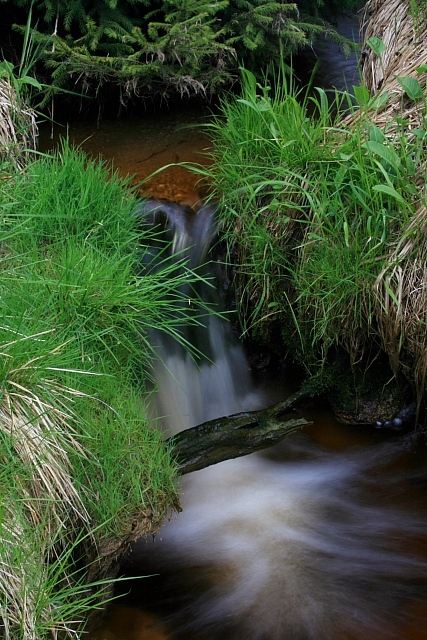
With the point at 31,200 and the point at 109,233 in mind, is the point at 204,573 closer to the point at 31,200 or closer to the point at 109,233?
the point at 109,233

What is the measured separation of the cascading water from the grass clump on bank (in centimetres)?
30

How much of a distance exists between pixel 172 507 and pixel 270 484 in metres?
0.65

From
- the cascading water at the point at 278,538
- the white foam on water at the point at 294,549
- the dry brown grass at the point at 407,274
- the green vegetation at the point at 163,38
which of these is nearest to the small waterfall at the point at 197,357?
the cascading water at the point at 278,538

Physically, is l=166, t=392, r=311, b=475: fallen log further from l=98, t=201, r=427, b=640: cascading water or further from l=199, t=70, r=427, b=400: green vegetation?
l=199, t=70, r=427, b=400: green vegetation

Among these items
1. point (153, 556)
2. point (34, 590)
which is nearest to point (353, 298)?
point (153, 556)

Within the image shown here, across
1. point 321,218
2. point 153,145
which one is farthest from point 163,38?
point 321,218

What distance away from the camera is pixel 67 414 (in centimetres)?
231

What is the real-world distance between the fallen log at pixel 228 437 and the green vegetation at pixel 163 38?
2.41m

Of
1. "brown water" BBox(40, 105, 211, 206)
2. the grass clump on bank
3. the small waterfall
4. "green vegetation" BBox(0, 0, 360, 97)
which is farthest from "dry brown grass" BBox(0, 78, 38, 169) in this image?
the small waterfall

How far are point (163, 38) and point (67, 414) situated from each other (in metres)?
2.81

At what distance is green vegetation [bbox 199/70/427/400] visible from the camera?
9.52 ft

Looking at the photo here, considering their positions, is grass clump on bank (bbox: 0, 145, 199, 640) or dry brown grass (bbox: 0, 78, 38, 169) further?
dry brown grass (bbox: 0, 78, 38, 169)

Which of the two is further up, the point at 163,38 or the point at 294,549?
the point at 163,38

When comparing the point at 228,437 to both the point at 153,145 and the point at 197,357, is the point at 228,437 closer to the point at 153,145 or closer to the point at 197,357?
the point at 197,357
